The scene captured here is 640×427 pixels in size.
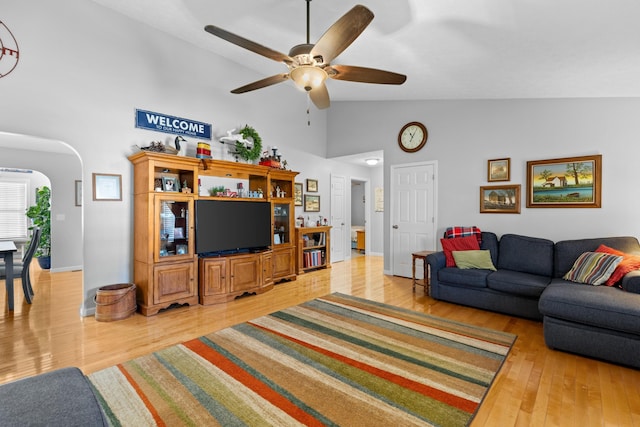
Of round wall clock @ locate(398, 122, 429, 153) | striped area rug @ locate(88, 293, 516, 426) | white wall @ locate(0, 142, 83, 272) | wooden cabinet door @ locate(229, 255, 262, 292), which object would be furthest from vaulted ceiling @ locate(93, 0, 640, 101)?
white wall @ locate(0, 142, 83, 272)

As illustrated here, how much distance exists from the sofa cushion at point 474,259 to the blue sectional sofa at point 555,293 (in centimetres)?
13

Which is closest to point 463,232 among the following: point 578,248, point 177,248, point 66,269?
point 578,248

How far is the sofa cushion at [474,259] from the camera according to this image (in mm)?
4125

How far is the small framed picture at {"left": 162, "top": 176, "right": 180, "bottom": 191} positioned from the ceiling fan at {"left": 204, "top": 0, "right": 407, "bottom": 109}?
180 centimetres

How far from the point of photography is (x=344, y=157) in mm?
6691

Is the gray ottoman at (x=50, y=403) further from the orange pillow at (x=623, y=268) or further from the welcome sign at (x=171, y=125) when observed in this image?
the orange pillow at (x=623, y=268)

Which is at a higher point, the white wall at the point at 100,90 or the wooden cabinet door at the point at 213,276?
the white wall at the point at 100,90

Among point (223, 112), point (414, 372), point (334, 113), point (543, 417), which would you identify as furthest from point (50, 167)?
point (543, 417)

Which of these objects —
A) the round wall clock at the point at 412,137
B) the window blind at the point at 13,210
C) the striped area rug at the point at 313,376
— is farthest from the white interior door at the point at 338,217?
the window blind at the point at 13,210

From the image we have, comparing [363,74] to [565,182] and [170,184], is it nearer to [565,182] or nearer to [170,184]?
[170,184]

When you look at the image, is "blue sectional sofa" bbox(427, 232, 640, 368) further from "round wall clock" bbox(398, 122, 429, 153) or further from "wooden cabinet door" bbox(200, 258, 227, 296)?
"wooden cabinet door" bbox(200, 258, 227, 296)

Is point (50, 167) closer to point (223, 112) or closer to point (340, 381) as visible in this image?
point (223, 112)

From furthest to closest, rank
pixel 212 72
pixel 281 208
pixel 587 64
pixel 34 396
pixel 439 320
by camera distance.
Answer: pixel 281 208
pixel 212 72
pixel 439 320
pixel 587 64
pixel 34 396

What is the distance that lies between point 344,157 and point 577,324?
16.1ft
